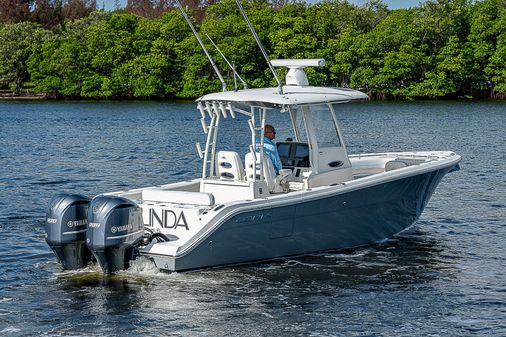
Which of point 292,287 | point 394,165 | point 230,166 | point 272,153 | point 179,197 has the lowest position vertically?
point 292,287

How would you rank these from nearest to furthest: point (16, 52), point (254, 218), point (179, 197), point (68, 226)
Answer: point (68, 226) < point (254, 218) < point (179, 197) < point (16, 52)

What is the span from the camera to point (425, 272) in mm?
15109

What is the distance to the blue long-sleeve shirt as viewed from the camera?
1515 centimetres

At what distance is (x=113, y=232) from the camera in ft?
42.3

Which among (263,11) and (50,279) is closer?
(50,279)

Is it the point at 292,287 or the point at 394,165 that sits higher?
the point at 394,165

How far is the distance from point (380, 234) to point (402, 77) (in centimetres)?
7536

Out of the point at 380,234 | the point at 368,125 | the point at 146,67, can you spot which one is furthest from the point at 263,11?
the point at 380,234

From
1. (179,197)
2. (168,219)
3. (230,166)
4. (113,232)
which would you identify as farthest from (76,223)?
(230,166)

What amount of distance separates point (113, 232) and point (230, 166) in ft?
9.28

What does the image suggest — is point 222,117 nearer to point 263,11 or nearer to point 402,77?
point 402,77

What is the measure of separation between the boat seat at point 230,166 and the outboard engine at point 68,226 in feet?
8.18

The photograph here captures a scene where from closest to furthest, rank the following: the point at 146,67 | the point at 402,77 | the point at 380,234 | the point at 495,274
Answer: the point at 495,274
the point at 380,234
the point at 402,77
the point at 146,67

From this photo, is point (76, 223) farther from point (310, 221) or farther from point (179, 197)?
point (310, 221)
